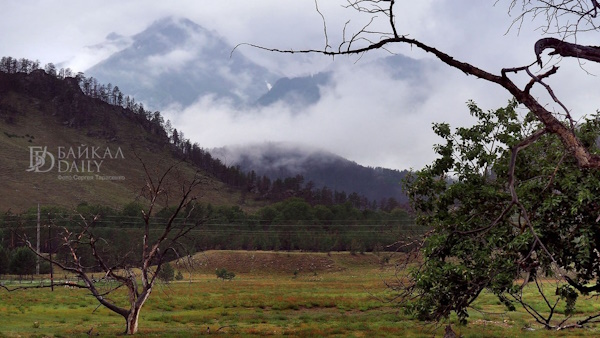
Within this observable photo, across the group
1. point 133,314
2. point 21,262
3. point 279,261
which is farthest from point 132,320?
point 279,261

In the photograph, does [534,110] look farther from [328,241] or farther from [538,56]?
[328,241]

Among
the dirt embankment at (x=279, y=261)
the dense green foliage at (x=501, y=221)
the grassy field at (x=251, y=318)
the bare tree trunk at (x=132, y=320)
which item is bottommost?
A: the dirt embankment at (x=279, y=261)

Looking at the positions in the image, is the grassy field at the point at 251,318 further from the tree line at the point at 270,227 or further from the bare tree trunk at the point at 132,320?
the tree line at the point at 270,227

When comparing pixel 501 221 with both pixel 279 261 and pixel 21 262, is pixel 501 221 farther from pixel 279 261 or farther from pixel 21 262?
pixel 279 261

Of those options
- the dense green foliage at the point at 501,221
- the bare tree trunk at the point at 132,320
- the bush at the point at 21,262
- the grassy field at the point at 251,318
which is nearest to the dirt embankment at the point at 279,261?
the bush at the point at 21,262

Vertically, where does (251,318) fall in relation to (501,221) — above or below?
below

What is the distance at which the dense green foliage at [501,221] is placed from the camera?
11828 millimetres

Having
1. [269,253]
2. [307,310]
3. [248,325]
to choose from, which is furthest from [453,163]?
[269,253]

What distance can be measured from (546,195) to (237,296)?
46079 mm

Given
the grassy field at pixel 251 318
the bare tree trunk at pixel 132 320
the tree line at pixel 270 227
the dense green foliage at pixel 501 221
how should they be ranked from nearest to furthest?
the dense green foliage at pixel 501 221
the bare tree trunk at pixel 132 320
the grassy field at pixel 251 318
the tree line at pixel 270 227

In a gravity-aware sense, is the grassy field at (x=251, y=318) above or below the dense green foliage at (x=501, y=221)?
below

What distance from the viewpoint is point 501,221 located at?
8.39 metres

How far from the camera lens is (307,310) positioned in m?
45.7

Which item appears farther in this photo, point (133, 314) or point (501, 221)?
point (133, 314)
